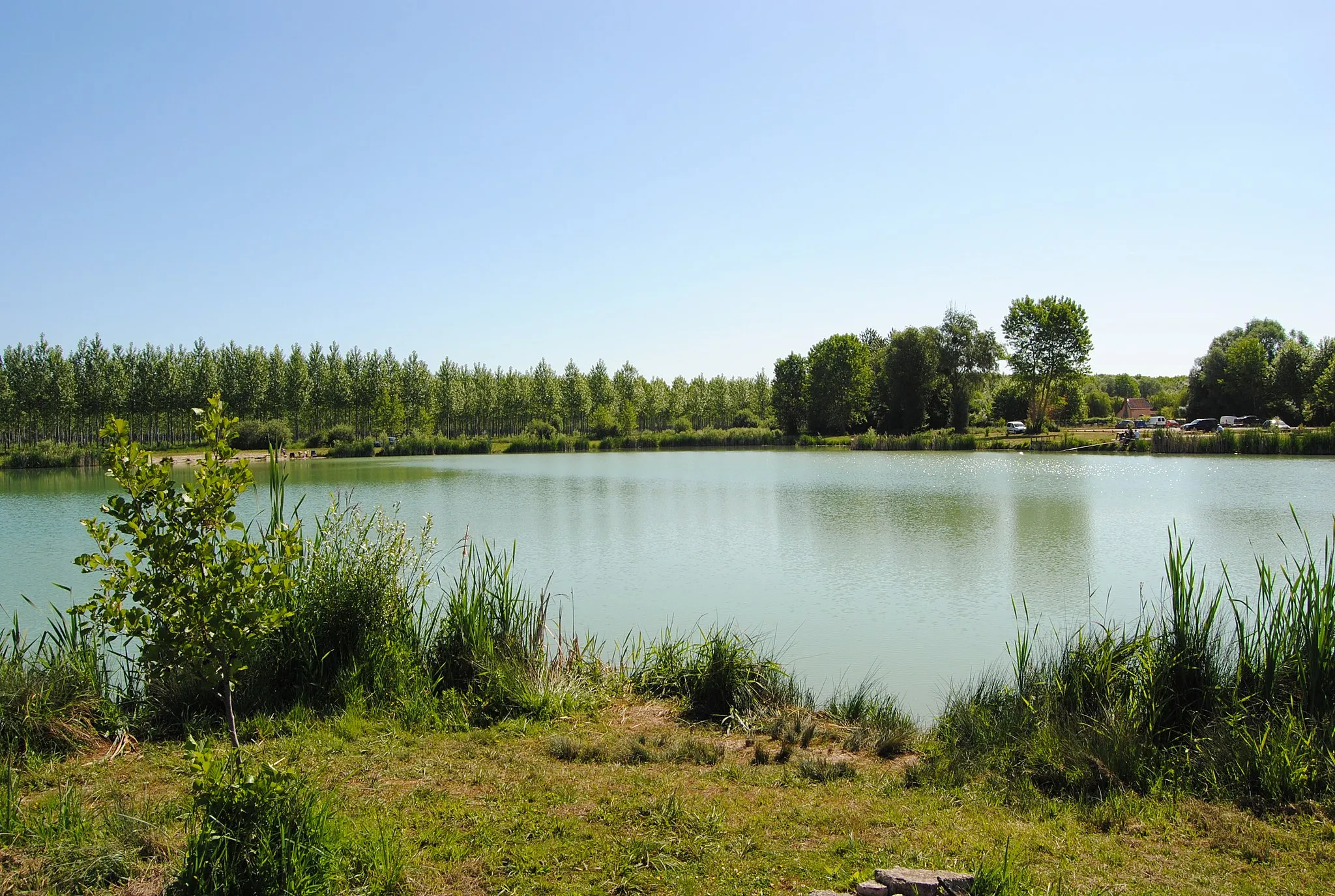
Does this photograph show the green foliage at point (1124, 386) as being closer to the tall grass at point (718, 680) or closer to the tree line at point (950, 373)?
the tree line at point (950, 373)

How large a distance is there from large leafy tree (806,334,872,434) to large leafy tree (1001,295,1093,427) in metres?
12.7

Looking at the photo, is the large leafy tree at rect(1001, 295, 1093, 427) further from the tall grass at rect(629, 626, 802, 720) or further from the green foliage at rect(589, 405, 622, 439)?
the tall grass at rect(629, 626, 802, 720)

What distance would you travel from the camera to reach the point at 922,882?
3.18 meters

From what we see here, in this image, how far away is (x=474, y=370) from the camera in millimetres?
90625

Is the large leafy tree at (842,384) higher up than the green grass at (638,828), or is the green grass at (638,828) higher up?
the large leafy tree at (842,384)

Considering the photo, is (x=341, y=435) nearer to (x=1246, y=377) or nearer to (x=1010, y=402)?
(x=1010, y=402)

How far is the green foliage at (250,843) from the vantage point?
10.1 feet

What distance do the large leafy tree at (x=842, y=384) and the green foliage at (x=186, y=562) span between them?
69.4 meters

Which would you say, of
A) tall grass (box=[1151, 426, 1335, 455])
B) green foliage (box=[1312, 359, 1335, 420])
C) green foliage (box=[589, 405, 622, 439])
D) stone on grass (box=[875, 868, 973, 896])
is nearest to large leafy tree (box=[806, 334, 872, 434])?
green foliage (box=[589, 405, 622, 439])

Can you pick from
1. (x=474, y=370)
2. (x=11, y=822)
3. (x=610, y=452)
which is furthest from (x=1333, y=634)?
(x=474, y=370)

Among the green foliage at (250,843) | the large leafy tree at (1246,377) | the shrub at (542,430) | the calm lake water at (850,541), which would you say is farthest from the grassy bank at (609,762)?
the shrub at (542,430)

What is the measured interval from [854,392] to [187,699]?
6815 cm

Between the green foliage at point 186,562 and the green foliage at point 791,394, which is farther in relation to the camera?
the green foliage at point 791,394

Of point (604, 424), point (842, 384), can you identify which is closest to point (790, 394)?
point (842, 384)
